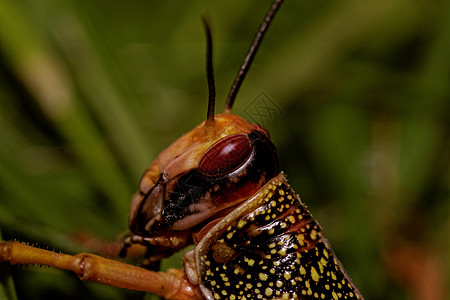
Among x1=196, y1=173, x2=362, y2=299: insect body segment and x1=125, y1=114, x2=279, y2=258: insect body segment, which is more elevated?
x1=125, y1=114, x2=279, y2=258: insect body segment

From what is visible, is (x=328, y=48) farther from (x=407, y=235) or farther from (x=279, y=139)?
(x=407, y=235)

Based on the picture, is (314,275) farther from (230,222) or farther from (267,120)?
(267,120)

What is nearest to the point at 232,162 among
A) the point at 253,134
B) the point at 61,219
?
the point at 253,134

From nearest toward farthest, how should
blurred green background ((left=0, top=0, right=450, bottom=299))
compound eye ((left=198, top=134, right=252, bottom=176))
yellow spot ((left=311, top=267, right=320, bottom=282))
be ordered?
compound eye ((left=198, top=134, right=252, bottom=176)) < yellow spot ((left=311, top=267, right=320, bottom=282)) < blurred green background ((left=0, top=0, right=450, bottom=299))

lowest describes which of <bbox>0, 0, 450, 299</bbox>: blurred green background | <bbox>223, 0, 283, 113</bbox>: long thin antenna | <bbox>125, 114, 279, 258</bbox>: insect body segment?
<bbox>0, 0, 450, 299</bbox>: blurred green background

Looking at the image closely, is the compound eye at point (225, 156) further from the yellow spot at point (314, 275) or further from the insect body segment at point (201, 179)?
the yellow spot at point (314, 275)

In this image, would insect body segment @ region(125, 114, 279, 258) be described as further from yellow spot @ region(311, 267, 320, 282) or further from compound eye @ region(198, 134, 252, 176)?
yellow spot @ region(311, 267, 320, 282)

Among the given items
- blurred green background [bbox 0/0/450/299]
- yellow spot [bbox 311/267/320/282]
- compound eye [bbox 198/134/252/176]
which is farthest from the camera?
blurred green background [bbox 0/0/450/299]

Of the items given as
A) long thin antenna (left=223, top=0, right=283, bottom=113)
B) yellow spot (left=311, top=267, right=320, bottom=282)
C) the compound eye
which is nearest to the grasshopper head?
the compound eye
